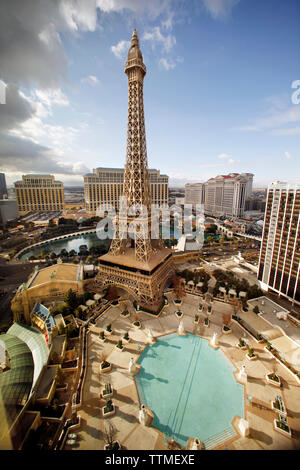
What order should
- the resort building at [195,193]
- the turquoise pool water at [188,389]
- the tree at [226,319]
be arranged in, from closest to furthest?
1. the turquoise pool water at [188,389]
2. the tree at [226,319]
3. the resort building at [195,193]

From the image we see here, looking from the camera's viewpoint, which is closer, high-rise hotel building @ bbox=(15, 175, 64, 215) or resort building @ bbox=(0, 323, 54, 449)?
resort building @ bbox=(0, 323, 54, 449)

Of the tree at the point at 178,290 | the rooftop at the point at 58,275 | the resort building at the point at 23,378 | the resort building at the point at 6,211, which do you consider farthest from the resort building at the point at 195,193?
the resort building at the point at 23,378

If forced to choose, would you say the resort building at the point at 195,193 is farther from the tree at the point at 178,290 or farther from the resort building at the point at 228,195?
the tree at the point at 178,290

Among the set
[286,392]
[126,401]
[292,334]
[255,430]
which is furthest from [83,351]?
[292,334]

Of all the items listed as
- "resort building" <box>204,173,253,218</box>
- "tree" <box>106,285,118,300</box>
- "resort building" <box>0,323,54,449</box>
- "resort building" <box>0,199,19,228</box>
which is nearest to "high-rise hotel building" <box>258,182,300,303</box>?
"tree" <box>106,285,118,300</box>

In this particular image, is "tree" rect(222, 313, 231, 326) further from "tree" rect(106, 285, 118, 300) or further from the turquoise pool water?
"tree" rect(106, 285, 118, 300)

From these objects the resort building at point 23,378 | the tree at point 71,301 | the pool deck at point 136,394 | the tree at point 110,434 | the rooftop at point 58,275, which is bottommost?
the pool deck at point 136,394

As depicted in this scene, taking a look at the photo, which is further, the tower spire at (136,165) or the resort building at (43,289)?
the tower spire at (136,165)
